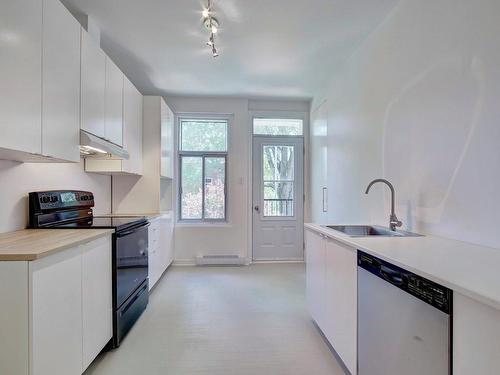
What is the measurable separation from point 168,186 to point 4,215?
2575mm

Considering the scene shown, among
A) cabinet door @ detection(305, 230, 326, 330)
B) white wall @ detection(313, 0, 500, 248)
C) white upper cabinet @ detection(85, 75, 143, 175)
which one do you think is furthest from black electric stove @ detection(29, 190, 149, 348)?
white wall @ detection(313, 0, 500, 248)

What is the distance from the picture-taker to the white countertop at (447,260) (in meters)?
0.86

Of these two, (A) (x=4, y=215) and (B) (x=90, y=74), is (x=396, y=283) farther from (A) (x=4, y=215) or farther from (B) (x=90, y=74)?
(B) (x=90, y=74)

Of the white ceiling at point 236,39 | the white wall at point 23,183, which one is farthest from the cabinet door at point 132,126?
the white wall at point 23,183

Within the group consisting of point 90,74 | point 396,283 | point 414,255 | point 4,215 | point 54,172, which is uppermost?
point 90,74

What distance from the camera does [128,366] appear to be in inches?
73.8

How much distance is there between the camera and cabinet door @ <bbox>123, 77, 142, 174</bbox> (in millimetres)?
3012

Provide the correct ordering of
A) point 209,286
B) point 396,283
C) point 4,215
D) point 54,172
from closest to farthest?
point 396,283, point 4,215, point 54,172, point 209,286

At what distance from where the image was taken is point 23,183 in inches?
78.8

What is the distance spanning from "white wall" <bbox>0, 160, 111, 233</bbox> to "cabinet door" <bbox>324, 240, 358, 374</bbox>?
2234mm

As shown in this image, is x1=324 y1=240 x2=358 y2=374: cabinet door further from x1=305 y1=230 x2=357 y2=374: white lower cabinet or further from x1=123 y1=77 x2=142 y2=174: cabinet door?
x1=123 y1=77 x2=142 y2=174: cabinet door

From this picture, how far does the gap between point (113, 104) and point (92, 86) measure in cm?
43

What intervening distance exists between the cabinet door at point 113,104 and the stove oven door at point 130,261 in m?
0.95

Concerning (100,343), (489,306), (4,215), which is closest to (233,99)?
(4,215)
